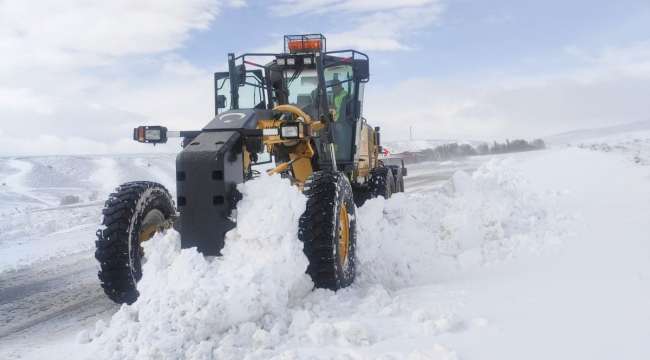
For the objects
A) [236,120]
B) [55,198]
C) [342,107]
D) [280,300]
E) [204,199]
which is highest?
[342,107]

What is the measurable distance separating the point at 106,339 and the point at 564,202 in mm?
6492

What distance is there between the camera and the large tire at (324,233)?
13.5ft

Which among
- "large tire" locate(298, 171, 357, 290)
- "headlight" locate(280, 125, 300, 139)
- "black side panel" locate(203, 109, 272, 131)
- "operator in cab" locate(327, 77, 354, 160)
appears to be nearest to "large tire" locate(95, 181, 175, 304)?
"black side panel" locate(203, 109, 272, 131)

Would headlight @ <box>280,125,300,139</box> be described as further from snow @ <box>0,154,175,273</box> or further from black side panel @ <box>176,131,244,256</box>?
snow @ <box>0,154,175,273</box>

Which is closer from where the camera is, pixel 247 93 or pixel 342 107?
pixel 247 93

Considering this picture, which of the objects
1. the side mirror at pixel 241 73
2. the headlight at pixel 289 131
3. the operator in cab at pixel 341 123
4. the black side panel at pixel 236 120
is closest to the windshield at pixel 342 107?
the operator in cab at pixel 341 123

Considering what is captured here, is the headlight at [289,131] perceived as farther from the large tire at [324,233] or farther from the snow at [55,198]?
the snow at [55,198]

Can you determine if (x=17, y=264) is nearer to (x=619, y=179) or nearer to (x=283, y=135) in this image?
(x=283, y=135)

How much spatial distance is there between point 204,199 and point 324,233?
37.4 inches

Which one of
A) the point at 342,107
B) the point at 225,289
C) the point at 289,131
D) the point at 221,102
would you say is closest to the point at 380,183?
the point at 342,107

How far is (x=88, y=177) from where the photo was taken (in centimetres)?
2492

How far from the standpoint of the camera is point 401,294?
171 inches

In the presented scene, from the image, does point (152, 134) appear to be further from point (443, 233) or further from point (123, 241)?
point (443, 233)

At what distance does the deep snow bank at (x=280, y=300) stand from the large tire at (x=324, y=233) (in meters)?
0.09
